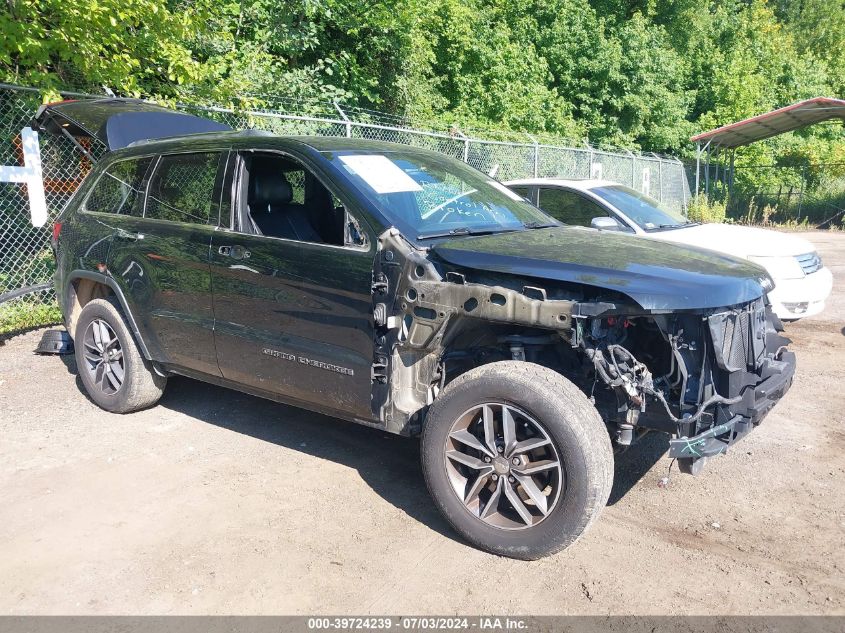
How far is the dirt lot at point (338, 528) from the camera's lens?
3098 millimetres

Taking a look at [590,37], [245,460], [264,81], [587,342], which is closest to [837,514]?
[587,342]

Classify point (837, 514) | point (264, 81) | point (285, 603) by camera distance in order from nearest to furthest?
point (285, 603) → point (837, 514) → point (264, 81)

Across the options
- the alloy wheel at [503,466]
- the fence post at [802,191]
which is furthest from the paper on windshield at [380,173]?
the fence post at [802,191]

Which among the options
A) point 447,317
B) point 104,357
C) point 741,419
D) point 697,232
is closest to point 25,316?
point 104,357

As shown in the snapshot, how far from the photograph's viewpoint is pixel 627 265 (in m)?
3.29

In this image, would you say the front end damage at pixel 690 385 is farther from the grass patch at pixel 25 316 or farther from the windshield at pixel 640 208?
Result: the grass patch at pixel 25 316

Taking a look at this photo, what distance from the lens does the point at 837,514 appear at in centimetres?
381

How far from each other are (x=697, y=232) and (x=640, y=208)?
0.78 meters

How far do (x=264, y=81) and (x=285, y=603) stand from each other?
11.2m

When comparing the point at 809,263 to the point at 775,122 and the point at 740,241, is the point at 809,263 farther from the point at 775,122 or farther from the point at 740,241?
the point at 775,122

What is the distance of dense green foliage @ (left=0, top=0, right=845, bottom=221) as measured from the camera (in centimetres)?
764

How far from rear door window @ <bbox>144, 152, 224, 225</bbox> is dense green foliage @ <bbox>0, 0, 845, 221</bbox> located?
2.88m

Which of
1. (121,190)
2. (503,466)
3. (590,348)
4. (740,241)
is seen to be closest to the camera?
(590,348)

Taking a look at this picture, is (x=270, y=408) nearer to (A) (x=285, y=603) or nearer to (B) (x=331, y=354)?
(B) (x=331, y=354)
